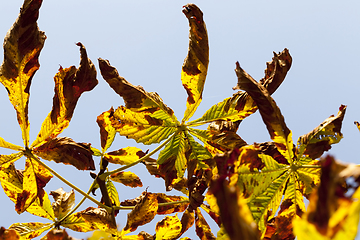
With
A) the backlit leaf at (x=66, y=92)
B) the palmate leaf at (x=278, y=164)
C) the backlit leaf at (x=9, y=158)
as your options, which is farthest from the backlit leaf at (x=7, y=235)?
the backlit leaf at (x=9, y=158)

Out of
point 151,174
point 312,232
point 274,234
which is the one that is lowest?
point 312,232

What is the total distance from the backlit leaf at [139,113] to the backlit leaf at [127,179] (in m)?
0.43

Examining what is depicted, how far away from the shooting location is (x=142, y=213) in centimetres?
135

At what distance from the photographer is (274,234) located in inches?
48.2

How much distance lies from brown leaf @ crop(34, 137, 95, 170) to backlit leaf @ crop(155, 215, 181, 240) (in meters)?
0.41

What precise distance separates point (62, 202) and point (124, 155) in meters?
0.44

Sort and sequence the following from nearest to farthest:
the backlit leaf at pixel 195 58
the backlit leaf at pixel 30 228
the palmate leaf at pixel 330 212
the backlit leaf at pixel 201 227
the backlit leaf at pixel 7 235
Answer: the palmate leaf at pixel 330 212, the backlit leaf at pixel 7 235, the backlit leaf at pixel 195 58, the backlit leaf at pixel 30 228, the backlit leaf at pixel 201 227

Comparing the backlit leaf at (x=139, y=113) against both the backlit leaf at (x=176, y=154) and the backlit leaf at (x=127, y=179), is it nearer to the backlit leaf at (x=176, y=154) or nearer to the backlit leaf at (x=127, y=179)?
the backlit leaf at (x=176, y=154)

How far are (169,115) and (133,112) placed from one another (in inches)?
6.4

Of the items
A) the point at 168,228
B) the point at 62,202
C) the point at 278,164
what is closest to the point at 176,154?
the point at 168,228

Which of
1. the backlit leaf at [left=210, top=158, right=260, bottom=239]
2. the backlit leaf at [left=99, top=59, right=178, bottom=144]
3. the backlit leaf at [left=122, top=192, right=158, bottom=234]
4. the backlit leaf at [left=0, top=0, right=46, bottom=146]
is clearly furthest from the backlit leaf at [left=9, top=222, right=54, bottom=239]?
the backlit leaf at [left=210, top=158, right=260, bottom=239]

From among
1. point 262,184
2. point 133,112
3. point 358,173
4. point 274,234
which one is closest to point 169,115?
point 133,112

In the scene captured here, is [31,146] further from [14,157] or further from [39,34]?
[39,34]

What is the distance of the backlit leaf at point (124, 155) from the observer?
5.31 ft
